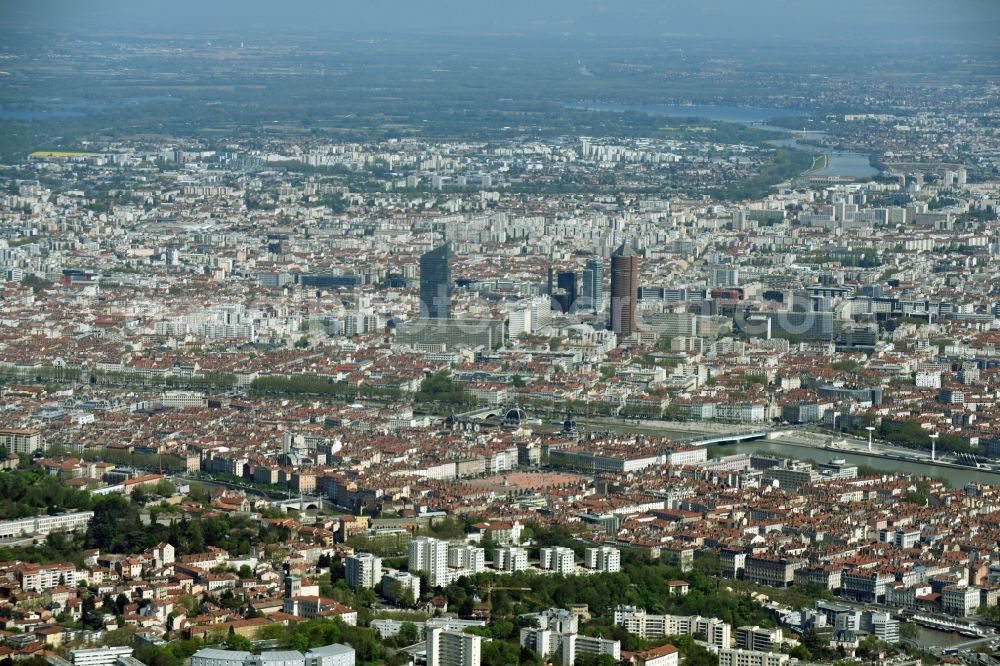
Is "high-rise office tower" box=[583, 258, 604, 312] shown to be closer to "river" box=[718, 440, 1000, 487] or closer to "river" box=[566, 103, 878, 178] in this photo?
"river" box=[718, 440, 1000, 487]

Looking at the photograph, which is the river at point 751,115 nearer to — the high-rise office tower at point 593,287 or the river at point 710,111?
the river at point 710,111

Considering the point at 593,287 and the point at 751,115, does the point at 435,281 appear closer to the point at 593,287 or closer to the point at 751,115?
the point at 593,287

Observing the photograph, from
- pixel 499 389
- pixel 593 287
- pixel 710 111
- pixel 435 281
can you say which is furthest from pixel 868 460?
pixel 710 111

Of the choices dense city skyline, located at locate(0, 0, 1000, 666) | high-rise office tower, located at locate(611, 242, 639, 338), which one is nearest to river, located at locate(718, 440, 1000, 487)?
dense city skyline, located at locate(0, 0, 1000, 666)

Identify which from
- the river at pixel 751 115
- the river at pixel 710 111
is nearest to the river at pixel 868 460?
the river at pixel 751 115

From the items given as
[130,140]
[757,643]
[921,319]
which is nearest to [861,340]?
[921,319]

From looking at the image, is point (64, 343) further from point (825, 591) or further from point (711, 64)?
point (711, 64)
